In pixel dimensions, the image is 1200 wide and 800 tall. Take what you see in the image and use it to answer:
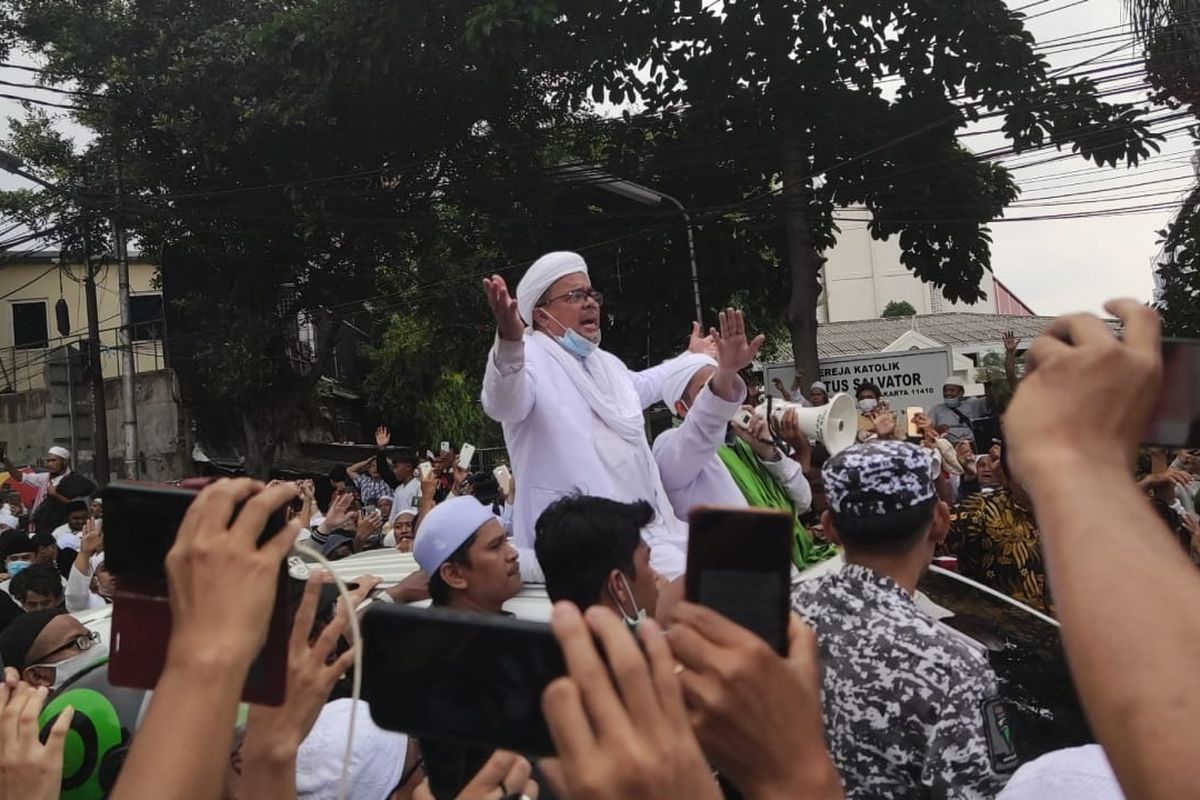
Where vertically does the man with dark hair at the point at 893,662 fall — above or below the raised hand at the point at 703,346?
below

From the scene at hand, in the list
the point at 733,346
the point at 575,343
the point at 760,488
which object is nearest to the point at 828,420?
Answer: the point at 760,488

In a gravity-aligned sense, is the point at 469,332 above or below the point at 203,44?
below

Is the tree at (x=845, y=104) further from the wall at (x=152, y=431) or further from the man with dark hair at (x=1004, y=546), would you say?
the wall at (x=152, y=431)

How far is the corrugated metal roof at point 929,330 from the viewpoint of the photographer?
1518 inches

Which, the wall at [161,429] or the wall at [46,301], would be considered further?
the wall at [46,301]

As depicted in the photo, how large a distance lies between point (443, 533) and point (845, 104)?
12199mm

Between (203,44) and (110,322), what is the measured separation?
17174 mm

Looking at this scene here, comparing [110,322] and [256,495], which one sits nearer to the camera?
[256,495]

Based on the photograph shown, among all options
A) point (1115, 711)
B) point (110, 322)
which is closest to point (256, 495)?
point (1115, 711)

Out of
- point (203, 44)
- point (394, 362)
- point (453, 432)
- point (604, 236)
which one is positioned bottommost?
point (453, 432)

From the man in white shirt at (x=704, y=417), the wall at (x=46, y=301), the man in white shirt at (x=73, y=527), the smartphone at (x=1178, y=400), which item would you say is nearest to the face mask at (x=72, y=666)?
the man in white shirt at (x=704, y=417)

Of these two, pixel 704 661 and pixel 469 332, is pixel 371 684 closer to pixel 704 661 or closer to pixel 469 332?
pixel 704 661

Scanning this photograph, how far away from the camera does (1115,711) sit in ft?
2.77

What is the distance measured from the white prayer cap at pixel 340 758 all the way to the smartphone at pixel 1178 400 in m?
1.70
